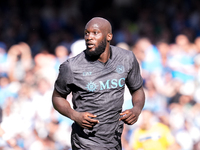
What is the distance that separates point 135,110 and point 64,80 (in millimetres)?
770

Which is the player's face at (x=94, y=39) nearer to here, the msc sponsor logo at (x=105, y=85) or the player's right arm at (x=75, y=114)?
the msc sponsor logo at (x=105, y=85)

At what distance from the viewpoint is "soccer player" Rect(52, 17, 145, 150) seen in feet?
11.9

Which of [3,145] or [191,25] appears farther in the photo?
[191,25]

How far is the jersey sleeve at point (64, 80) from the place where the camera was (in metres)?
3.66

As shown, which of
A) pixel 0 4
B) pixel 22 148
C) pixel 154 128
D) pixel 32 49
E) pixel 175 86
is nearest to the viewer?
pixel 154 128

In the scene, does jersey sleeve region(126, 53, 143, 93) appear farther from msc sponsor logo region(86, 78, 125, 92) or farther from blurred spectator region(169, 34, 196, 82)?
blurred spectator region(169, 34, 196, 82)

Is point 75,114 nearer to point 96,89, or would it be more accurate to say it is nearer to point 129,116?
point 96,89

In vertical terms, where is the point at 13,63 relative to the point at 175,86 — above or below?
above

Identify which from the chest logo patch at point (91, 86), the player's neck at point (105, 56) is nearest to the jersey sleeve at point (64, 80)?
the chest logo patch at point (91, 86)

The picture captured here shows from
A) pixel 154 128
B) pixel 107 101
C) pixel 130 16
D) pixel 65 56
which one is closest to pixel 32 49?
pixel 65 56

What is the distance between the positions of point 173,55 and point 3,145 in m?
4.14

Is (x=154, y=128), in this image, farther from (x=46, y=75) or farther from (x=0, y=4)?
(x=0, y=4)

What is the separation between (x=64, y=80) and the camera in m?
3.67

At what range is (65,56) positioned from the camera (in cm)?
829
